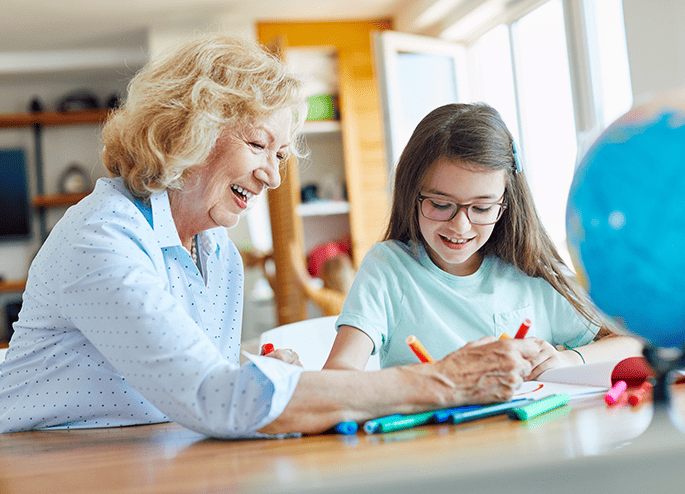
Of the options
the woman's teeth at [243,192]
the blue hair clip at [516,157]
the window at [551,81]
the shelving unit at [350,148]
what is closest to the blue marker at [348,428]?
the woman's teeth at [243,192]

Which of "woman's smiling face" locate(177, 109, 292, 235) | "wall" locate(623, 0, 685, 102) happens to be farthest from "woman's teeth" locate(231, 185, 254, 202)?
"wall" locate(623, 0, 685, 102)

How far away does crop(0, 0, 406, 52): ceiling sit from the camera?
14.8 ft

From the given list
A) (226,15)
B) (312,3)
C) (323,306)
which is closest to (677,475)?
(323,306)

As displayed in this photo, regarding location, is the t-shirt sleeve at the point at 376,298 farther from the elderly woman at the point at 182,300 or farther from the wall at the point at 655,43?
the wall at the point at 655,43

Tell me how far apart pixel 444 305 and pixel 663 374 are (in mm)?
701

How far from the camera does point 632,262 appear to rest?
0.64 meters

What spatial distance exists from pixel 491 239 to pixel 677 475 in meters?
0.96

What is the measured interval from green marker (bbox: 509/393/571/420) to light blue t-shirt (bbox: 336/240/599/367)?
19.3 inches

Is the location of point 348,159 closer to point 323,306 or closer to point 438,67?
point 438,67

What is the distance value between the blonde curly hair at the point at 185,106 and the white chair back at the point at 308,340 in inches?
18.6

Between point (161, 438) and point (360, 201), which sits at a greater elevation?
point (360, 201)

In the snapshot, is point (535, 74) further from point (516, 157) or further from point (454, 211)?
point (454, 211)

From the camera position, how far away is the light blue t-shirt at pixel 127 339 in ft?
2.53

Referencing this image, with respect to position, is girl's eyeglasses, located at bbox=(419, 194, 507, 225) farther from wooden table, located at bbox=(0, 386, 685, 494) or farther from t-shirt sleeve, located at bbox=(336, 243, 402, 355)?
wooden table, located at bbox=(0, 386, 685, 494)
